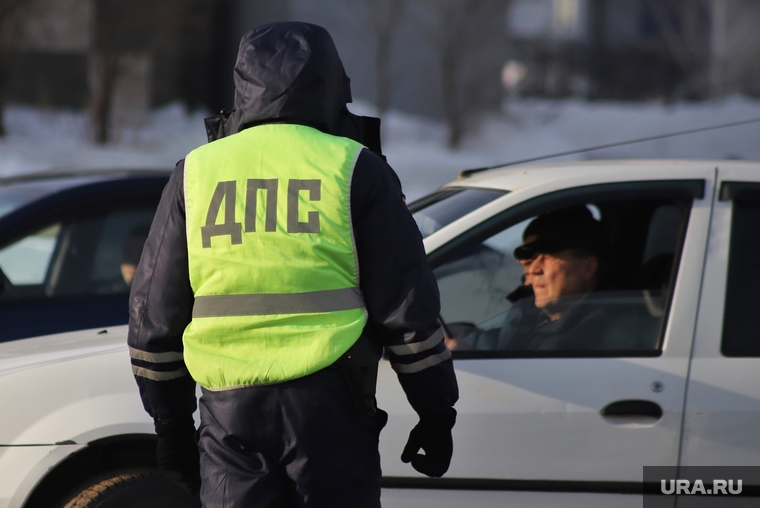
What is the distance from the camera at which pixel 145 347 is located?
203 cm

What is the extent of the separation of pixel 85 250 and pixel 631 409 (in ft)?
9.82

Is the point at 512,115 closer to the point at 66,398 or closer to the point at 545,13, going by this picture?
the point at 545,13

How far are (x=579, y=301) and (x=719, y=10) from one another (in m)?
29.9

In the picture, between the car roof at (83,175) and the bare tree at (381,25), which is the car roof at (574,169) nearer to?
the car roof at (83,175)

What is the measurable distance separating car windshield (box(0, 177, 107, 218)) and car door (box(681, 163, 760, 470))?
3128 mm

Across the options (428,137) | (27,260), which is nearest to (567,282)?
(27,260)

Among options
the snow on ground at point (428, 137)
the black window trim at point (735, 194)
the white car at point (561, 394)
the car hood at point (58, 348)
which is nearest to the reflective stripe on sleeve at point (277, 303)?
the white car at point (561, 394)

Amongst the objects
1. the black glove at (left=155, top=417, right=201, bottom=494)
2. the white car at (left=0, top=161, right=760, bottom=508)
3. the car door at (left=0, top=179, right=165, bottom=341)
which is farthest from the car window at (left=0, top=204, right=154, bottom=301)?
the black glove at (left=155, top=417, right=201, bottom=494)

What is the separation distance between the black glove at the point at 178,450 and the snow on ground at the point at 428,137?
11.4 meters

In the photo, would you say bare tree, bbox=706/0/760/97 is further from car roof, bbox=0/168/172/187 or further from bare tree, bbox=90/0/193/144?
car roof, bbox=0/168/172/187

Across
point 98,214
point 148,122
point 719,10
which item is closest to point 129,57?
point 148,122

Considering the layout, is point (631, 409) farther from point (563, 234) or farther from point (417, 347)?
point (417, 347)

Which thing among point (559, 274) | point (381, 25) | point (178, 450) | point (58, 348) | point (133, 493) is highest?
point (381, 25)

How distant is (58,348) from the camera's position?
2789 mm
